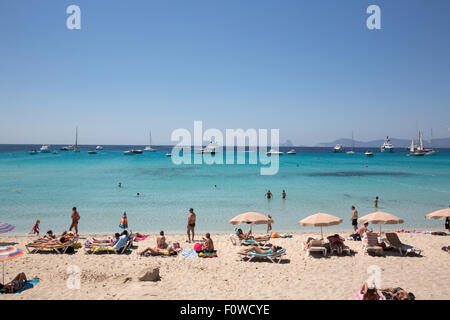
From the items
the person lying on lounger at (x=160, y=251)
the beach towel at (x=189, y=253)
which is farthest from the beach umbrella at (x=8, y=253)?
the beach towel at (x=189, y=253)

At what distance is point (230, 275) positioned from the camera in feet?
29.9

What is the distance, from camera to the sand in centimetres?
773

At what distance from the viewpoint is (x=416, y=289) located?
309 inches

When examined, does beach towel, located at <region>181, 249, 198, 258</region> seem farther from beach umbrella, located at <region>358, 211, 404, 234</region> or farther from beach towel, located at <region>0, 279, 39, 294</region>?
beach umbrella, located at <region>358, 211, 404, 234</region>

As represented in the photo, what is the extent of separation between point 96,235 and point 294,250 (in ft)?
33.7

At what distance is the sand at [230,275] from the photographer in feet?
25.4

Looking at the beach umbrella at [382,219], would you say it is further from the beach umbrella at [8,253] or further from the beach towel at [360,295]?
the beach umbrella at [8,253]

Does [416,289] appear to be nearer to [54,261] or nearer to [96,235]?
[54,261]

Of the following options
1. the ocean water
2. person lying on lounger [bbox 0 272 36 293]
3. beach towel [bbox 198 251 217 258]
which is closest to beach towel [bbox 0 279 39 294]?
person lying on lounger [bbox 0 272 36 293]

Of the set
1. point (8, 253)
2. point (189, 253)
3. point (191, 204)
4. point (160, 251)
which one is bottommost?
point (191, 204)

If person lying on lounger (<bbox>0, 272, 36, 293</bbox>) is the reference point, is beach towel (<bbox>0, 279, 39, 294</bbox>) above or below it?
below

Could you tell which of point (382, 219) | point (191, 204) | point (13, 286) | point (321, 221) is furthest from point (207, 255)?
point (191, 204)

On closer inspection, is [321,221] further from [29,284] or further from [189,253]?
[29,284]

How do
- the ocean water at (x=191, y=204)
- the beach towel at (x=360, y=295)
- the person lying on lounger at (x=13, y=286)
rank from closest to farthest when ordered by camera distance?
the beach towel at (x=360, y=295)
the person lying on lounger at (x=13, y=286)
the ocean water at (x=191, y=204)
